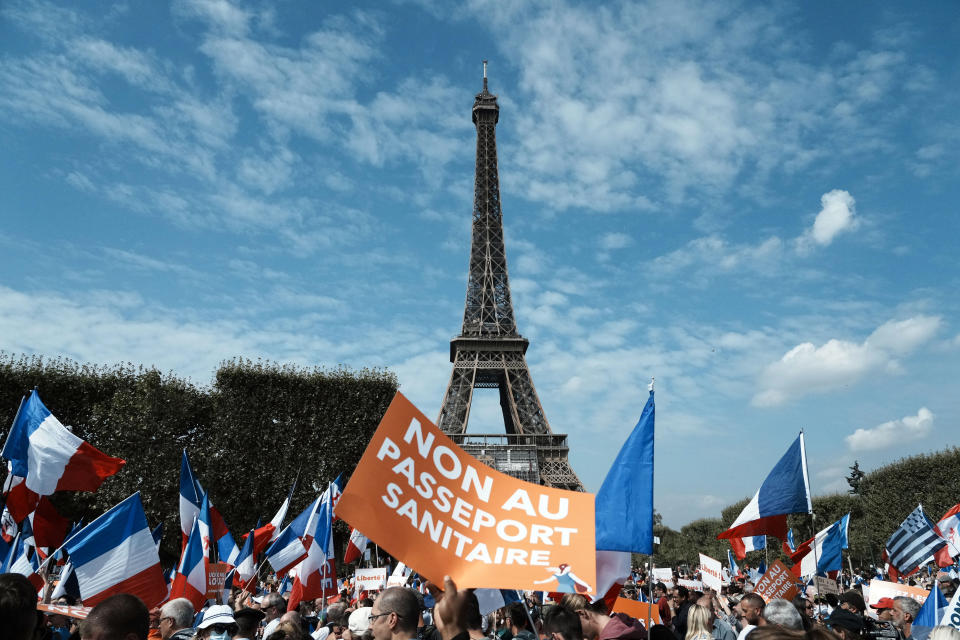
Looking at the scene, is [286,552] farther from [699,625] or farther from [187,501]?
[699,625]

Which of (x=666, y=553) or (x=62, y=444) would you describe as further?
(x=666, y=553)

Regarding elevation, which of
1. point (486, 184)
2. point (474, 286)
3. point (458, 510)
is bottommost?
point (458, 510)

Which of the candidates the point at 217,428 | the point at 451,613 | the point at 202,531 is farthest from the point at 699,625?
the point at 217,428

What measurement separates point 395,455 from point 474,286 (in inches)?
1919

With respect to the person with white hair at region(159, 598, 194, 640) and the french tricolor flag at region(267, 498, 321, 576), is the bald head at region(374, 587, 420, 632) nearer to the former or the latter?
the person with white hair at region(159, 598, 194, 640)

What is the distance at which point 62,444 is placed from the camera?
7395mm

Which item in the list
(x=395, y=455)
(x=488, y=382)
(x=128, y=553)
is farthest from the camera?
(x=488, y=382)

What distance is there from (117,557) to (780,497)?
22.9ft

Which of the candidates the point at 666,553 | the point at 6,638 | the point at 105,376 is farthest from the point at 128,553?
the point at 666,553

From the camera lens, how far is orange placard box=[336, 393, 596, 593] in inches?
147

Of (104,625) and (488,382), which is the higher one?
(488,382)

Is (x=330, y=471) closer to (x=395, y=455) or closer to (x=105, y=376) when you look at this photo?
(x=105, y=376)

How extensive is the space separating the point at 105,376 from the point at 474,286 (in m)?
31.1

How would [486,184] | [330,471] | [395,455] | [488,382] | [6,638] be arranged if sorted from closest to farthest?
1. [6,638]
2. [395,455]
3. [330,471]
4. [488,382]
5. [486,184]
